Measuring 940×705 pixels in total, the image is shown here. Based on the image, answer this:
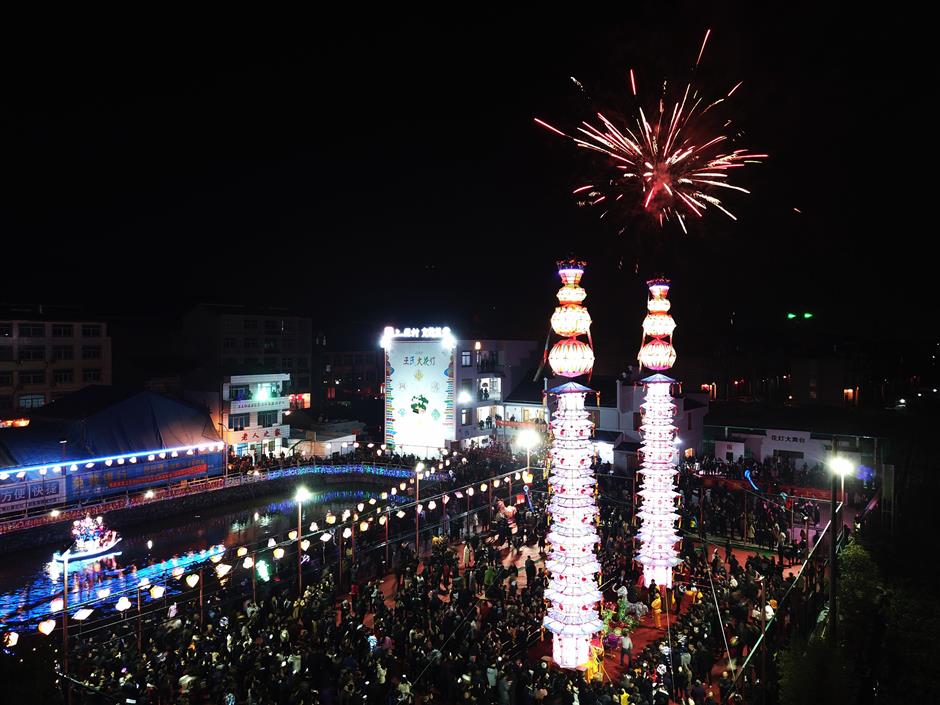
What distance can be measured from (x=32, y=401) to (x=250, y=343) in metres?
14.2

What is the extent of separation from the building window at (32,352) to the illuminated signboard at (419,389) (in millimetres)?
22273

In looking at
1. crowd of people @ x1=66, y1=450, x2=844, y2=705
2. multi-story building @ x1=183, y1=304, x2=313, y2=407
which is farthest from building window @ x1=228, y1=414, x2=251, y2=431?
crowd of people @ x1=66, y1=450, x2=844, y2=705

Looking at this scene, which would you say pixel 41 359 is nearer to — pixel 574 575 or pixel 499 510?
pixel 499 510

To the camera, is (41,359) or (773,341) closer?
(41,359)

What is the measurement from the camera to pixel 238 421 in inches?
1625

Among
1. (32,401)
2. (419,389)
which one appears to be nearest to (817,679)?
Answer: (419,389)

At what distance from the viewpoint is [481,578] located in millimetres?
17969

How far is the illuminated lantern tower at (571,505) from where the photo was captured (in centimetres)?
1420

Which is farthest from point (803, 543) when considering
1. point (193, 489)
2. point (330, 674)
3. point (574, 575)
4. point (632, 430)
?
point (193, 489)

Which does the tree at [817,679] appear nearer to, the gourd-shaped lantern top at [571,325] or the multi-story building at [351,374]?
the gourd-shaped lantern top at [571,325]

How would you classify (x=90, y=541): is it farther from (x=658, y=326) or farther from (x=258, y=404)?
(x=658, y=326)

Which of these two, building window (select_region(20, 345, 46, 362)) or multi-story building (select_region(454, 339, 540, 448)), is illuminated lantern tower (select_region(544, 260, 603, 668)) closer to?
multi-story building (select_region(454, 339, 540, 448))

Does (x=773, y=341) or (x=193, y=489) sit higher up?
(x=773, y=341)

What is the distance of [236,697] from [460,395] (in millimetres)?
28475
